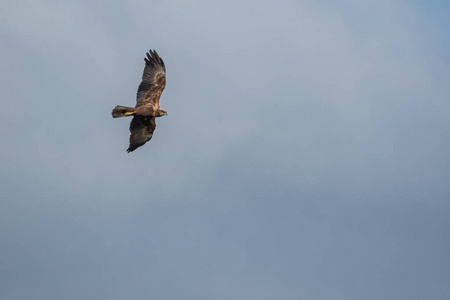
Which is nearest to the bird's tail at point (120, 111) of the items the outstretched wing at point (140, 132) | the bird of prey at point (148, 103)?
the bird of prey at point (148, 103)

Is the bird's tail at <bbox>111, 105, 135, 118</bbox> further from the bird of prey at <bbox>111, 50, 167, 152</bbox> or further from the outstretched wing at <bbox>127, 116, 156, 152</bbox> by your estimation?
the outstretched wing at <bbox>127, 116, 156, 152</bbox>

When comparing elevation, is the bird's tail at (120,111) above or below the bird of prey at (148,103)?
below

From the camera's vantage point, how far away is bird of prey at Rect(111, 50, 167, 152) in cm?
3098

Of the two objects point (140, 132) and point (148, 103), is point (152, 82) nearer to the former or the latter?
point (148, 103)

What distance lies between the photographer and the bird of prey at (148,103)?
3098cm

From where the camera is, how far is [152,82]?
1241 inches

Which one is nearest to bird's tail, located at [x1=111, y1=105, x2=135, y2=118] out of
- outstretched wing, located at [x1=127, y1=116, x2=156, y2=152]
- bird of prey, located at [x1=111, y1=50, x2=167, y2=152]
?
bird of prey, located at [x1=111, y1=50, x2=167, y2=152]

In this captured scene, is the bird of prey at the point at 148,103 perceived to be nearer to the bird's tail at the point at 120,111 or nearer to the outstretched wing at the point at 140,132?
the outstretched wing at the point at 140,132

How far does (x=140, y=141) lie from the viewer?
31203mm

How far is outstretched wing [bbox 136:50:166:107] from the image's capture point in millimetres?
31344

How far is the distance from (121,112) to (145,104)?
2.10 m

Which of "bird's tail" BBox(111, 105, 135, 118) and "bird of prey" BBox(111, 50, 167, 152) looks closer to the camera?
"bird's tail" BBox(111, 105, 135, 118)

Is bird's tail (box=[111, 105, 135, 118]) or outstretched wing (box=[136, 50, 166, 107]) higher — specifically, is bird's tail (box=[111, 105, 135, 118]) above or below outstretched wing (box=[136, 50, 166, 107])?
below

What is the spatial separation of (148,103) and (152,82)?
3.98ft
